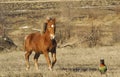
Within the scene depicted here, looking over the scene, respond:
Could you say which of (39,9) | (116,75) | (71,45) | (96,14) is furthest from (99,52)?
(39,9)

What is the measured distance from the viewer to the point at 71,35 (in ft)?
109

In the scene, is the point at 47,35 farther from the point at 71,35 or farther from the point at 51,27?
the point at 71,35

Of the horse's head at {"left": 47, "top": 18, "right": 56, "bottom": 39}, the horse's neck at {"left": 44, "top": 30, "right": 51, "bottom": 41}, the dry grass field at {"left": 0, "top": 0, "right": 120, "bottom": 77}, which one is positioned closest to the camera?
the horse's head at {"left": 47, "top": 18, "right": 56, "bottom": 39}

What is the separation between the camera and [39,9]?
182 ft

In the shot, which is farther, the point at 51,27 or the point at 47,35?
the point at 47,35

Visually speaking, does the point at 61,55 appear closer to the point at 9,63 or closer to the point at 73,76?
the point at 9,63

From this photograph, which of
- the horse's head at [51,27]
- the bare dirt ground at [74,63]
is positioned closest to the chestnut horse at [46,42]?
the horse's head at [51,27]

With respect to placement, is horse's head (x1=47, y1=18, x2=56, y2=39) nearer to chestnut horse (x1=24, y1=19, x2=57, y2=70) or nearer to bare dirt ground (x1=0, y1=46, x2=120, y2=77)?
chestnut horse (x1=24, y1=19, x2=57, y2=70)

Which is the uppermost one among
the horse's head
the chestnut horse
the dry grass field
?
the horse's head

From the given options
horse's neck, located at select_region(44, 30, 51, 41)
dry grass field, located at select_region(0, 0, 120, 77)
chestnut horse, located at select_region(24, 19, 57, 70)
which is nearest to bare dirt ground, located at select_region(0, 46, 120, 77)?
dry grass field, located at select_region(0, 0, 120, 77)

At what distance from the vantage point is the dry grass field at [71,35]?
59.8 feet

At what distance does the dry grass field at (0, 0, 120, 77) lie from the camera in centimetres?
1823

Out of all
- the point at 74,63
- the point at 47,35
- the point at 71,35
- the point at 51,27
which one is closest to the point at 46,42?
the point at 47,35

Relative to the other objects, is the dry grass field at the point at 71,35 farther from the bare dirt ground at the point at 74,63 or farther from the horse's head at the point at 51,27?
the horse's head at the point at 51,27
